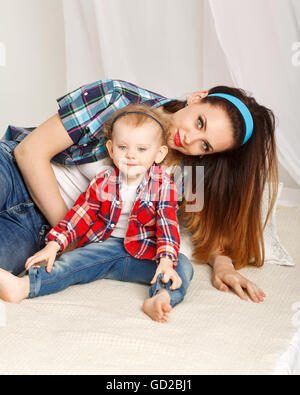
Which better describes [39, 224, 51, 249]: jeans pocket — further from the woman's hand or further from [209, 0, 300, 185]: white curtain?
[209, 0, 300, 185]: white curtain

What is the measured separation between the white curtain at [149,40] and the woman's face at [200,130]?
3.29ft

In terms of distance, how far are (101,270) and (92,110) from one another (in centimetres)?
49

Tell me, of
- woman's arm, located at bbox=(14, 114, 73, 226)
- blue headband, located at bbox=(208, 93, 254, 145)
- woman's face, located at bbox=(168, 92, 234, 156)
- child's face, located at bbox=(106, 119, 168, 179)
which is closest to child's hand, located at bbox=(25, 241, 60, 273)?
woman's arm, located at bbox=(14, 114, 73, 226)

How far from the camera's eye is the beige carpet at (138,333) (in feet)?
3.44

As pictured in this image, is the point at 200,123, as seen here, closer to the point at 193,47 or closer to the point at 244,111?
the point at 244,111

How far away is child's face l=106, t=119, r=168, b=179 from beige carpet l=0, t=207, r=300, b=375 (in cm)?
35

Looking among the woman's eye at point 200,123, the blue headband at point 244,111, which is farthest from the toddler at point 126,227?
the blue headband at point 244,111

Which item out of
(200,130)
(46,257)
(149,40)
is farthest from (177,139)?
(149,40)

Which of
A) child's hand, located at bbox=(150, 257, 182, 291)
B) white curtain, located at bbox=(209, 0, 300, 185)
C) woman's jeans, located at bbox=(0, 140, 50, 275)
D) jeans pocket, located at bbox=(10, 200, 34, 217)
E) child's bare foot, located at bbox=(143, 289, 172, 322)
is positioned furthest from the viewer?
white curtain, located at bbox=(209, 0, 300, 185)

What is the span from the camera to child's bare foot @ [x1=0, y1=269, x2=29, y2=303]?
129cm

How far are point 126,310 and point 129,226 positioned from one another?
30 cm

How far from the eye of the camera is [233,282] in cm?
146
